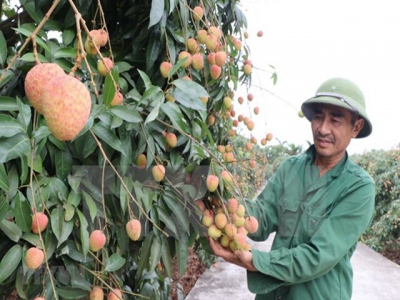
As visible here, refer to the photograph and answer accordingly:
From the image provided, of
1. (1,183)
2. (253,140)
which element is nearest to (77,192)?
(1,183)

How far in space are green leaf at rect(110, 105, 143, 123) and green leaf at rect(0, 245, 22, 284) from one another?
0.95 feet

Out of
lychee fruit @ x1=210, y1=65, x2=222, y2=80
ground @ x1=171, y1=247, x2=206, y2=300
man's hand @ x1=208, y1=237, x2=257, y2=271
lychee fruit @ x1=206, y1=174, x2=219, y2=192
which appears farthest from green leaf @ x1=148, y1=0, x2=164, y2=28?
ground @ x1=171, y1=247, x2=206, y2=300

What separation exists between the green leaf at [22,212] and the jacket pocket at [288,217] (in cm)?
82

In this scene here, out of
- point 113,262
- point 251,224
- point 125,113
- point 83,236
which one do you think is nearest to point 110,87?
point 125,113

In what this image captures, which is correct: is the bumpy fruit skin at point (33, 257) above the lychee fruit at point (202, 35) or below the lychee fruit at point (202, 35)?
below

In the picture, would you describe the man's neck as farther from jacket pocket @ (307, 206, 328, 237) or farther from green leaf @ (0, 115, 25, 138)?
green leaf @ (0, 115, 25, 138)

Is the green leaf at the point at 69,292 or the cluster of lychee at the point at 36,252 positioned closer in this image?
the cluster of lychee at the point at 36,252

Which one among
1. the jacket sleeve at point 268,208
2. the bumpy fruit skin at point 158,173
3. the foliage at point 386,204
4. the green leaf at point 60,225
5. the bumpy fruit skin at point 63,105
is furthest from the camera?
the foliage at point 386,204

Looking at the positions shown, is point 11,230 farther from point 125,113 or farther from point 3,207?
point 125,113

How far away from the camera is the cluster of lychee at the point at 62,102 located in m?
0.44

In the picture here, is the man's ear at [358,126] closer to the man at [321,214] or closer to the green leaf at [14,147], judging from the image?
the man at [321,214]

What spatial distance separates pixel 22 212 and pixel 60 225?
77mm

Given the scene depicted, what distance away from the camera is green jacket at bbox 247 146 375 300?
1080 millimetres

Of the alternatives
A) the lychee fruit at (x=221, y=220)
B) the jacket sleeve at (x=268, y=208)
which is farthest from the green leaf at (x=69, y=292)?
the jacket sleeve at (x=268, y=208)
